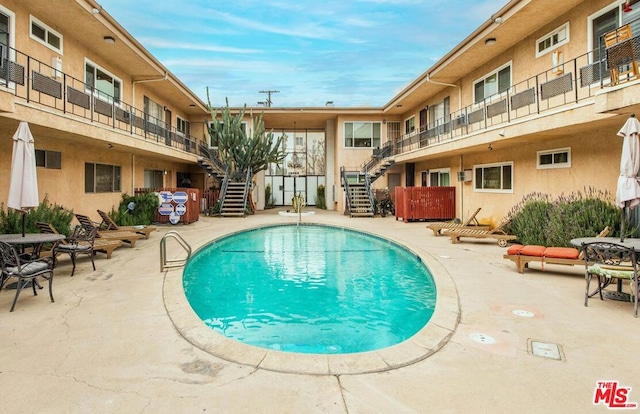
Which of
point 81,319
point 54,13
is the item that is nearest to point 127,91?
point 54,13

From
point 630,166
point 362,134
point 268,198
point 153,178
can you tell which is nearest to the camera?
point 630,166

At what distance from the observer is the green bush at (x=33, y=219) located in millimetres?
8789

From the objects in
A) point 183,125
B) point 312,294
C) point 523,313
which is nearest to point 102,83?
point 183,125

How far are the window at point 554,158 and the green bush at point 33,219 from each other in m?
14.2

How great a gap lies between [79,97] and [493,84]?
14.9 meters

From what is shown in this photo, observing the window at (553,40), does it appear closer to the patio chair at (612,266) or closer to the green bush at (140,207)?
the patio chair at (612,266)

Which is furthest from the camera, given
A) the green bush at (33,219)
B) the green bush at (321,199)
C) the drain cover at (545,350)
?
the green bush at (321,199)

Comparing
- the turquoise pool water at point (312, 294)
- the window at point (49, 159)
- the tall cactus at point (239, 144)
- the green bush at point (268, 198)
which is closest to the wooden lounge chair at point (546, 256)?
the turquoise pool water at point (312, 294)

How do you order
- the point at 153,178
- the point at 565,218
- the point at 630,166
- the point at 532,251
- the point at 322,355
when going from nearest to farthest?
the point at 322,355
the point at 630,166
the point at 532,251
the point at 565,218
the point at 153,178

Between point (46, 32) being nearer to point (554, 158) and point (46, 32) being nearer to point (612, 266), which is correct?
point (612, 266)

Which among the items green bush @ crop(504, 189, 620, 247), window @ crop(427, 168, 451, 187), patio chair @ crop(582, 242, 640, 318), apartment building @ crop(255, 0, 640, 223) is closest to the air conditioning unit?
apartment building @ crop(255, 0, 640, 223)

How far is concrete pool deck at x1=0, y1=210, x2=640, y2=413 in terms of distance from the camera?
2.99 meters

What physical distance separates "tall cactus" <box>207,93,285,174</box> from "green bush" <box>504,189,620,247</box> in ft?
49.5

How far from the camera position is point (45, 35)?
36.6 ft
